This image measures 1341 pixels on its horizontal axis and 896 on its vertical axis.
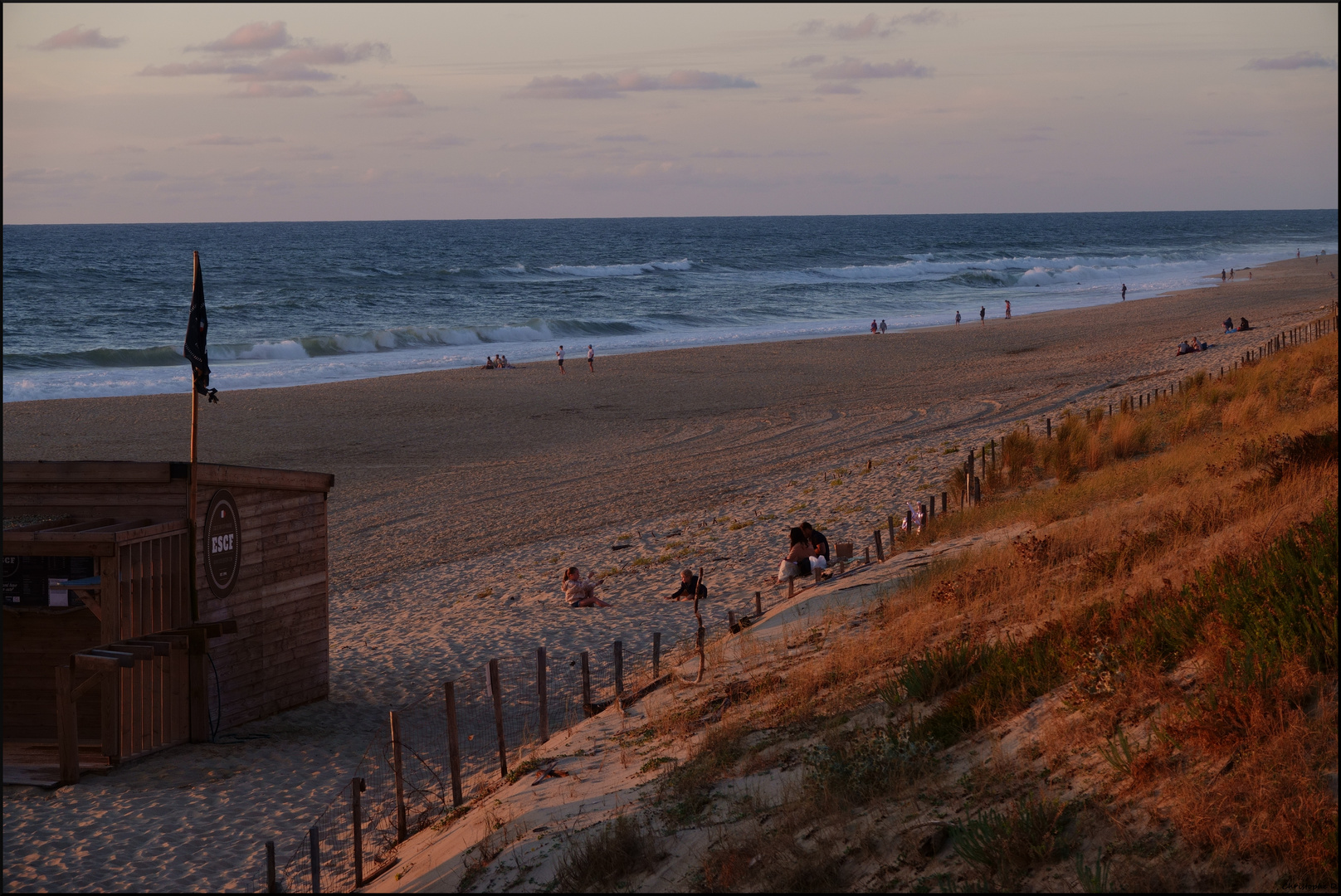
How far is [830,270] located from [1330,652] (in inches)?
3590

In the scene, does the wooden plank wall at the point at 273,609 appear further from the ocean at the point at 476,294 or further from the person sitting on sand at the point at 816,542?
the ocean at the point at 476,294

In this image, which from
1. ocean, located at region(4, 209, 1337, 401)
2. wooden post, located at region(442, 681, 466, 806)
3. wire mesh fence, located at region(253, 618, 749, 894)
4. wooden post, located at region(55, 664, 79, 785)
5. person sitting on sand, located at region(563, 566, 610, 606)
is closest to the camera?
wire mesh fence, located at region(253, 618, 749, 894)

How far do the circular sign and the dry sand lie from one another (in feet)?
4.87

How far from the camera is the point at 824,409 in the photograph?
97.6 feet

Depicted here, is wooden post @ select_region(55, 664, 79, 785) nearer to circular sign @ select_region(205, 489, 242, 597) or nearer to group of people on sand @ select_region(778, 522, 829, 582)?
circular sign @ select_region(205, 489, 242, 597)

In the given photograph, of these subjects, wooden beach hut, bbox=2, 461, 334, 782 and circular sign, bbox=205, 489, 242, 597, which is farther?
circular sign, bbox=205, 489, 242, 597

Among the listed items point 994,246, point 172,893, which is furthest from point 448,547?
point 994,246

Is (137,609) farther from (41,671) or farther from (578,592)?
(578,592)

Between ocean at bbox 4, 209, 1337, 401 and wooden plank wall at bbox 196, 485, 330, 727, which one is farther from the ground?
ocean at bbox 4, 209, 1337, 401

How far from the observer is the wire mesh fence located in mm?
7242

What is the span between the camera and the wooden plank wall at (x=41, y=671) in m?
9.97

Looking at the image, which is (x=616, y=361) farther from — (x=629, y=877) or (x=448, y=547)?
(x=629, y=877)

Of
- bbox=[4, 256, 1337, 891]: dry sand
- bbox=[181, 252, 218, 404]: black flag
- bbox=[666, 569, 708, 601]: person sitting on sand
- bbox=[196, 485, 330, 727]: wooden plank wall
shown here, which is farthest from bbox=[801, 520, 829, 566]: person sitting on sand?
bbox=[181, 252, 218, 404]: black flag

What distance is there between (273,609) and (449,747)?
11.0 ft
